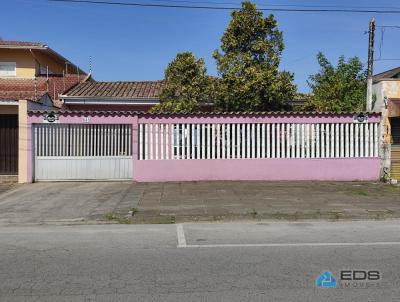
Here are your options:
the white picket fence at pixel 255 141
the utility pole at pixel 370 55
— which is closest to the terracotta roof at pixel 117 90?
the white picket fence at pixel 255 141

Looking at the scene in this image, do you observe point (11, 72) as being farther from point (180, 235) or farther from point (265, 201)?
point (180, 235)

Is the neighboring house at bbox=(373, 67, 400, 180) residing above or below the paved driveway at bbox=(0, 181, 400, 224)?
above

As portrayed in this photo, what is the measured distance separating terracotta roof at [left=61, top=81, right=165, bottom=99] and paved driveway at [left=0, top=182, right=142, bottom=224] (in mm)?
6471

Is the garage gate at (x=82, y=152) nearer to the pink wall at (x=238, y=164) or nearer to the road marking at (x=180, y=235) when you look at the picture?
the pink wall at (x=238, y=164)

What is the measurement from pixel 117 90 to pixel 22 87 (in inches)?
168

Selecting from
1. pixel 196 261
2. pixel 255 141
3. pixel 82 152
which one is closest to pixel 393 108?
pixel 255 141

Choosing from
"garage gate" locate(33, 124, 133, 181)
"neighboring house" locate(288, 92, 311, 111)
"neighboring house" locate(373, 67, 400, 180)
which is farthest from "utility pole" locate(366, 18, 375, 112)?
"garage gate" locate(33, 124, 133, 181)

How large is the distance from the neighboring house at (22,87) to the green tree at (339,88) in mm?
11010

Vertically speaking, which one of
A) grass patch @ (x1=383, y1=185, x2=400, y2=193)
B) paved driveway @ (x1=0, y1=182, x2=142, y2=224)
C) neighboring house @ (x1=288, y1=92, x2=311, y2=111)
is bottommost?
paved driveway @ (x1=0, y1=182, x2=142, y2=224)

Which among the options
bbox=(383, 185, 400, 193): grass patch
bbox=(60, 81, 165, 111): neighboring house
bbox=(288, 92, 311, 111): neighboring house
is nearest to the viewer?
bbox=(383, 185, 400, 193): grass patch

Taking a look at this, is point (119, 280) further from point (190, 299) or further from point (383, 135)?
point (383, 135)

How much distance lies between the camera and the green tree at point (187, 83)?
60.4 feet

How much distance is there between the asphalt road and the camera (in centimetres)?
500

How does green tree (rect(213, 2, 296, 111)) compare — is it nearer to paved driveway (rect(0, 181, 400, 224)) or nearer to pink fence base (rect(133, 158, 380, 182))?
pink fence base (rect(133, 158, 380, 182))
